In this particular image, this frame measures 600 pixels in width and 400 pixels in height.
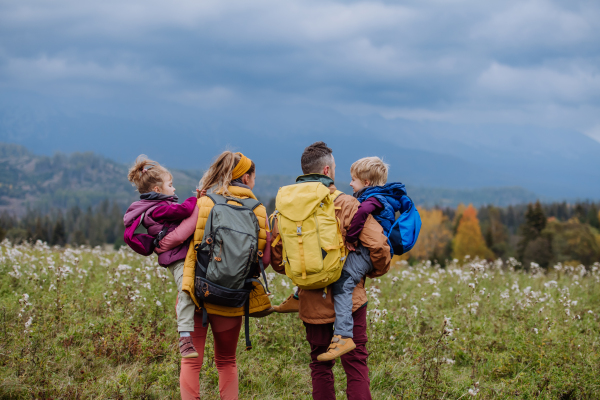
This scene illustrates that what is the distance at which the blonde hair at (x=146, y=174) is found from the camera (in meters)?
4.27

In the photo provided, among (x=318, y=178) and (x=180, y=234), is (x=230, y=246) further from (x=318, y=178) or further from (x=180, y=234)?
(x=318, y=178)

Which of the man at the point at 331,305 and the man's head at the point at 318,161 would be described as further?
the man's head at the point at 318,161

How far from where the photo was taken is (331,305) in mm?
3994

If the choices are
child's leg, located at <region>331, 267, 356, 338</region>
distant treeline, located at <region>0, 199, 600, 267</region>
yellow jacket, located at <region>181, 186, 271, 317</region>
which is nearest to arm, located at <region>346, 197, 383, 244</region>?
child's leg, located at <region>331, 267, 356, 338</region>

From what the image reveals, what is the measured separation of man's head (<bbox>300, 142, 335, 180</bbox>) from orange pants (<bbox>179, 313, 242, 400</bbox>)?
1598 millimetres

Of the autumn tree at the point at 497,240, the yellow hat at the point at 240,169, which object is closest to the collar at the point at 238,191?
the yellow hat at the point at 240,169

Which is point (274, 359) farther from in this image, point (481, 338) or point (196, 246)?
point (481, 338)

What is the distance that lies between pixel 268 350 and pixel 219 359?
202cm

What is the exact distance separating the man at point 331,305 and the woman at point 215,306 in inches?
15.3

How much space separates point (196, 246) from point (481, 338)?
4817 mm

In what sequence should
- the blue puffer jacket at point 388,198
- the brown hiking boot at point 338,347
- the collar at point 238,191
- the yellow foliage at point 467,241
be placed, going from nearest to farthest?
the brown hiking boot at point 338,347 → the blue puffer jacket at point 388,198 → the collar at point 238,191 → the yellow foliage at point 467,241

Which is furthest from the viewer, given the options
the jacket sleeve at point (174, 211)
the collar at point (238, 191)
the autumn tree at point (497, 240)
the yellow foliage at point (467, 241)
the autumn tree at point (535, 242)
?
the yellow foliage at point (467, 241)

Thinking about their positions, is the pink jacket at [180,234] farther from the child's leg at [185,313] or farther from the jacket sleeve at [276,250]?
the jacket sleeve at [276,250]

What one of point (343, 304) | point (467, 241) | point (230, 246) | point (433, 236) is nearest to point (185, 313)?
point (230, 246)
